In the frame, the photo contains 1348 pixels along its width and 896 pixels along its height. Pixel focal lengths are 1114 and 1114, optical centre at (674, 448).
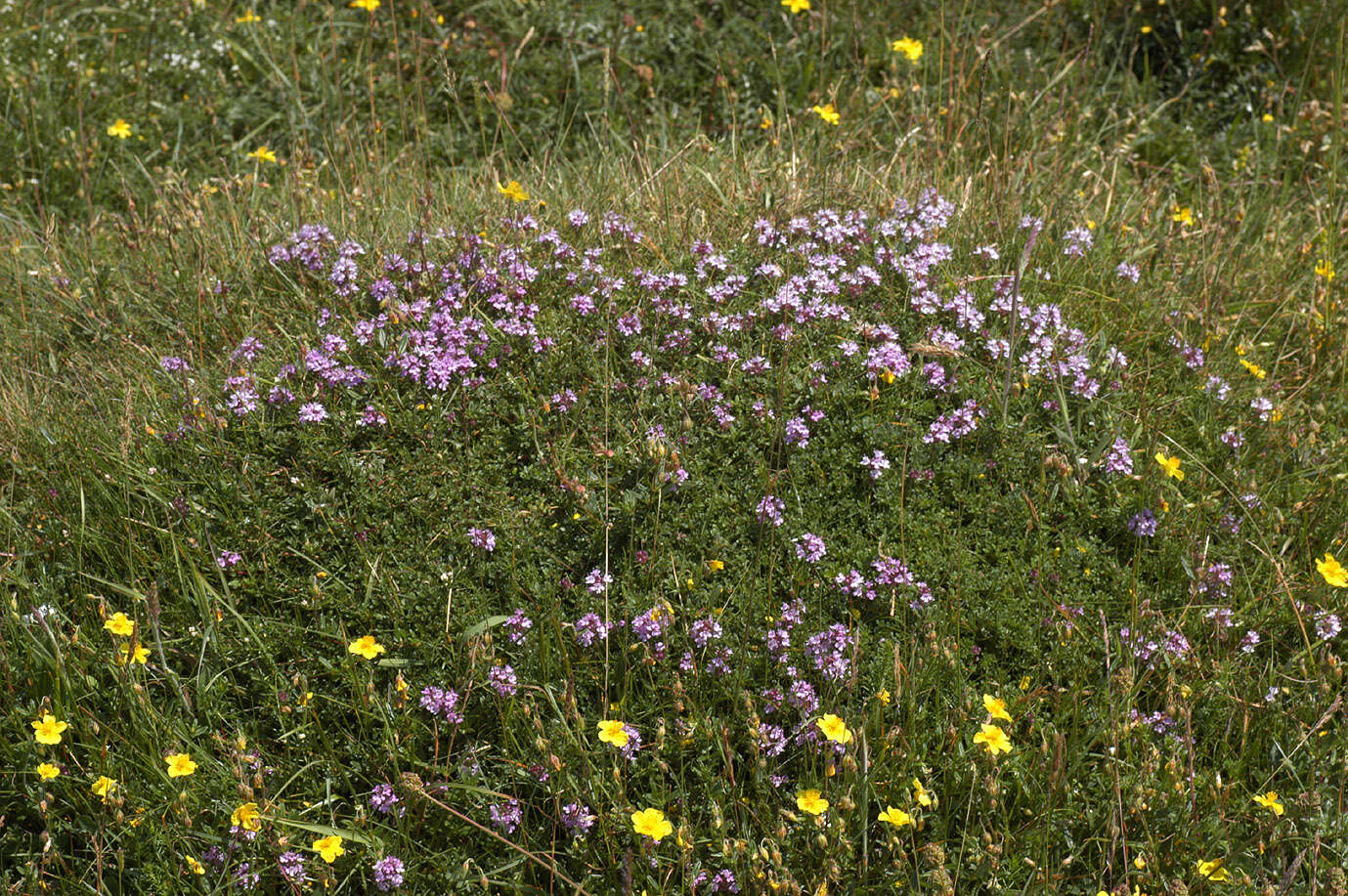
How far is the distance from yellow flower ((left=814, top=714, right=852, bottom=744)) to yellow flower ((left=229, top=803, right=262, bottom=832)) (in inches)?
46.7

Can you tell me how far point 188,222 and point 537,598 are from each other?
2.42 metres

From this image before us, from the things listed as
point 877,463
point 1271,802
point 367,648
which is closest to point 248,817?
point 367,648

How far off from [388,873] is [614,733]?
0.56 metres

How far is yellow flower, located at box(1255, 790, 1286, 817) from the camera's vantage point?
7.89 feet

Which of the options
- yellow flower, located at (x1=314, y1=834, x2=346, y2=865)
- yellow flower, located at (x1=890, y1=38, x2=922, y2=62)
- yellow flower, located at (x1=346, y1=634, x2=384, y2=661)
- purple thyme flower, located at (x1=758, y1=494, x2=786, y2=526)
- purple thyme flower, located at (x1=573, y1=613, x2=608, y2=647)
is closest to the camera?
yellow flower, located at (x1=314, y1=834, x2=346, y2=865)

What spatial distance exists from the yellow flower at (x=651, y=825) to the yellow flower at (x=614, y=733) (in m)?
0.16

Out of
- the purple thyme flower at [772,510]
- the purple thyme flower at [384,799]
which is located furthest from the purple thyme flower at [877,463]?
the purple thyme flower at [384,799]

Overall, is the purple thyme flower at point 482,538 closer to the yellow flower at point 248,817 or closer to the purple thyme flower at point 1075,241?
the yellow flower at point 248,817

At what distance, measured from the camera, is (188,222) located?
4.28m

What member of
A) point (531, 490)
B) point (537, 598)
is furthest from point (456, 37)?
point (537, 598)

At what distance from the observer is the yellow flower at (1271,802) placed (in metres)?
2.41

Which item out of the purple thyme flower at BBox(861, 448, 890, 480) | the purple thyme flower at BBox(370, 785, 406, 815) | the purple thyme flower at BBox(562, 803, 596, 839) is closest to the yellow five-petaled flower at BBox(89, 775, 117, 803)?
the purple thyme flower at BBox(370, 785, 406, 815)

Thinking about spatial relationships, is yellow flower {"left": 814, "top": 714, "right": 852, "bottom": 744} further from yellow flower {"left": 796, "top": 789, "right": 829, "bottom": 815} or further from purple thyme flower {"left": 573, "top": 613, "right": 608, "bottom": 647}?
purple thyme flower {"left": 573, "top": 613, "right": 608, "bottom": 647}

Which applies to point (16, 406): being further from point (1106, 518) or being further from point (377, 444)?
point (1106, 518)
